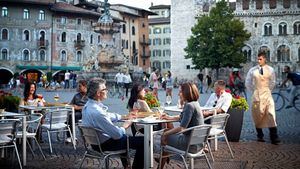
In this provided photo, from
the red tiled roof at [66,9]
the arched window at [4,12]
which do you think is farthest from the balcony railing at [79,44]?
the arched window at [4,12]

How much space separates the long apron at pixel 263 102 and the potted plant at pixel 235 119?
0.29 meters

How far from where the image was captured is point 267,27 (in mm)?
54531

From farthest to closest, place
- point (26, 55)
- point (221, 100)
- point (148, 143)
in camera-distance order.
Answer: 1. point (26, 55)
2. point (221, 100)
3. point (148, 143)

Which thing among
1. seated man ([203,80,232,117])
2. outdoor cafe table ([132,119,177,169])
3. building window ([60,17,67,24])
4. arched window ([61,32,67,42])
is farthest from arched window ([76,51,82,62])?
outdoor cafe table ([132,119,177,169])

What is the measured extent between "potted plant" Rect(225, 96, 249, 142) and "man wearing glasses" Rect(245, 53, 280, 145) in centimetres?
32

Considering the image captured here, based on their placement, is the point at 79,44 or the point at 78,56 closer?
the point at 79,44

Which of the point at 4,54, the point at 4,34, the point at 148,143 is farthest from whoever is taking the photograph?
the point at 4,34

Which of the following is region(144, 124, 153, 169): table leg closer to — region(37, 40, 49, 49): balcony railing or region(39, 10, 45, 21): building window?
region(37, 40, 49, 49): balcony railing

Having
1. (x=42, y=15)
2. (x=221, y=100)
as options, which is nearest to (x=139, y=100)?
(x=221, y=100)

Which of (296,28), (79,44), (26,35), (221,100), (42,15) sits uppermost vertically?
(42,15)

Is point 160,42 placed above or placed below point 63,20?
below

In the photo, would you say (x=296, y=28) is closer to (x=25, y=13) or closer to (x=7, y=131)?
(x=25, y=13)

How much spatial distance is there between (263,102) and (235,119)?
2.33ft

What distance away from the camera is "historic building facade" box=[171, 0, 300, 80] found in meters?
53.3
